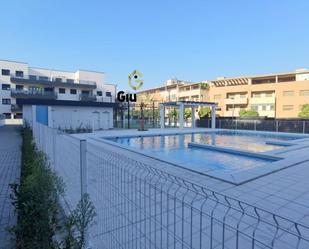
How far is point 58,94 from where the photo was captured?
3572cm

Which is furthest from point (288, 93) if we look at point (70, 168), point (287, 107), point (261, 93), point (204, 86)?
point (70, 168)

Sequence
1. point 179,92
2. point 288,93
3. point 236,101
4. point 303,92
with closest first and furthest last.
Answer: point 303,92 → point 288,93 → point 236,101 → point 179,92

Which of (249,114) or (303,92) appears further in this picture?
(249,114)

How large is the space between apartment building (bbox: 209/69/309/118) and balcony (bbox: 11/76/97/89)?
75.8ft

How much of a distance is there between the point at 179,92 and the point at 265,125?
29.8 meters

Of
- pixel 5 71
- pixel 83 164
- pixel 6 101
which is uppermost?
pixel 5 71

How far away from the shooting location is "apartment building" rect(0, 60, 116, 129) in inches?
775

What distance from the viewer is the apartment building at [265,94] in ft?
107

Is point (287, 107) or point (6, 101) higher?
point (6, 101)

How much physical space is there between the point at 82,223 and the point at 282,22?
18.1 m

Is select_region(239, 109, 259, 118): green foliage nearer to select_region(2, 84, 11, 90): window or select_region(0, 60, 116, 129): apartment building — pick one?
select_region(0, 60, 116, 129): apartment building

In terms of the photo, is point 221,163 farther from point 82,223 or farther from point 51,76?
point 51,76

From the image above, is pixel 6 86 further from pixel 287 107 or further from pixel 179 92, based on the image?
pixel 287 107

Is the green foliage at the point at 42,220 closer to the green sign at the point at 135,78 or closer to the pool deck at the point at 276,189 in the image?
the pool deck at the point at 276,189
